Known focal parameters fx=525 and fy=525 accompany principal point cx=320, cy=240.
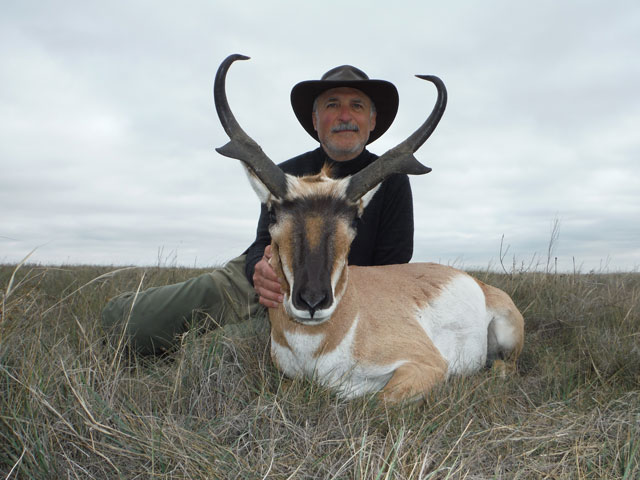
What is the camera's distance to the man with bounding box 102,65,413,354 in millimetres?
5652

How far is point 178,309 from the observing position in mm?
5699

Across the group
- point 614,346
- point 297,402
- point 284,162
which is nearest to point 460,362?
point 614,346

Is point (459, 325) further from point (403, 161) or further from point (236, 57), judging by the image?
point (236, 57)

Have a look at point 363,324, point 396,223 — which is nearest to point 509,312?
point 396,223

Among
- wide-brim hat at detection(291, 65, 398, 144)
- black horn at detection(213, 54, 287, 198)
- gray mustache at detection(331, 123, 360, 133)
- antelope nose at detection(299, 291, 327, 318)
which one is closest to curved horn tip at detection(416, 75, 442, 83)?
black horn at detection(213, 54, 287, 198)

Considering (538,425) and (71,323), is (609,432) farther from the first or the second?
(71,323)

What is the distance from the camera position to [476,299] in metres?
5.69

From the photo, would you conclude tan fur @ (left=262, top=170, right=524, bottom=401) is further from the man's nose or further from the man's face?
the man's nose

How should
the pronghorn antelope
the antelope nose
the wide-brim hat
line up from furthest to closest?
the wide-brim hat, the pronghorn antelope, the antelope nose

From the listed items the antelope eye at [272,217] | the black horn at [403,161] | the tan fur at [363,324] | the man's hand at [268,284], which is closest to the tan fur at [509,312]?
the tan fur at [363,324]

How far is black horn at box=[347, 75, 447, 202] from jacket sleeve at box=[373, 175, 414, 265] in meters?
2.33

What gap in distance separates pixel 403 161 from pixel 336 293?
1.21 m

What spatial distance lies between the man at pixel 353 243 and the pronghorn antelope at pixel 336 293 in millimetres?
1451

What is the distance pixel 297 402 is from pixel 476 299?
3.01 metres
